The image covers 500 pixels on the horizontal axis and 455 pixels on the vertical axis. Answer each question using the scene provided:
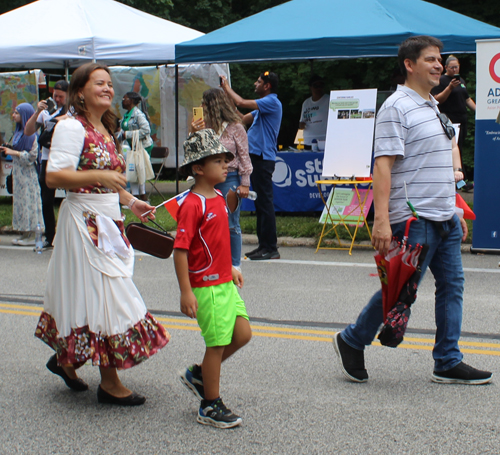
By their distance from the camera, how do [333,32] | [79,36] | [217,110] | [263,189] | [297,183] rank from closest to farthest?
[217,110] → [263,189] → [333,32] → [297,183] → [79,36]

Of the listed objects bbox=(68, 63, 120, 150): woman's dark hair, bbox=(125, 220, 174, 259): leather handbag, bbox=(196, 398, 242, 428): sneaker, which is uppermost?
bbox=(68, 63, 120, 150): woman's dark hair

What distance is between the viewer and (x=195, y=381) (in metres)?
3.78

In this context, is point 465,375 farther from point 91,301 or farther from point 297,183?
point 297,183

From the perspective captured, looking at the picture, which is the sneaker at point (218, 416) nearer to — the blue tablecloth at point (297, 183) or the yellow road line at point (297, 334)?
the yellow road line at point (297, 334)

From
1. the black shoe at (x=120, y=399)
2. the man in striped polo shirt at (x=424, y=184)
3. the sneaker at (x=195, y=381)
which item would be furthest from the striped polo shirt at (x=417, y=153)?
the black shoe at (x=120, y=399)

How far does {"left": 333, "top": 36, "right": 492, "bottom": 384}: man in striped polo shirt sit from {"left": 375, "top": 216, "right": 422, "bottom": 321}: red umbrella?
0.20ft

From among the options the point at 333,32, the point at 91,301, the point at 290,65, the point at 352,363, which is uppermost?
the point at 290,65

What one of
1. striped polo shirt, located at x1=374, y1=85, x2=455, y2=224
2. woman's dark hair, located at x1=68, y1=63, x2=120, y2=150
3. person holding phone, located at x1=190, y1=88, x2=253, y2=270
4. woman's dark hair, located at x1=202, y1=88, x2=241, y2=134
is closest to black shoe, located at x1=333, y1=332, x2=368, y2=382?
striped polo shirt, located at x1=374, y1=85, x2=455, y2=224

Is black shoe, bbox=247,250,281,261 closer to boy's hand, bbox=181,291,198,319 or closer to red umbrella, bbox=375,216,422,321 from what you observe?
red umbrella, bbox=375,216,422,321

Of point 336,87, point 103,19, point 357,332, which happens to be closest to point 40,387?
point 357,332

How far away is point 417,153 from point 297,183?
7.69 metres

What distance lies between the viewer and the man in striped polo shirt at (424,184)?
12.9 ft

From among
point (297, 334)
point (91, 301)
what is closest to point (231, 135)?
point (297, 334)

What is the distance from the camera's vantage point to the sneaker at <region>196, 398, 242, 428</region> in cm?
356
